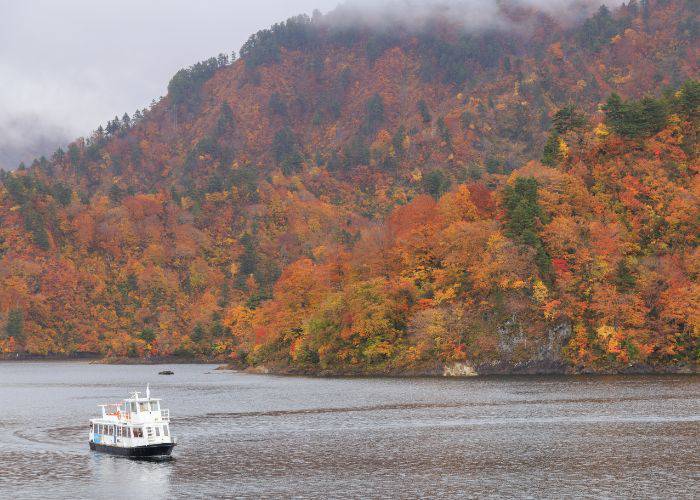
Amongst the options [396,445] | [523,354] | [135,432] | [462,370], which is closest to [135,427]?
[135,432]

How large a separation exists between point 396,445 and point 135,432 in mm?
20895

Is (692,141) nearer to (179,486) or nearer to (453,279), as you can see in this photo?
(453,279)

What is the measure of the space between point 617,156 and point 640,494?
115716 mm

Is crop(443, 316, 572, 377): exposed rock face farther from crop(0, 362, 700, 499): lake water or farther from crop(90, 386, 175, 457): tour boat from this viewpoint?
crop(90, 386, 175, 457): tour boat

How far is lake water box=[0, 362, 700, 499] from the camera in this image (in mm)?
53750

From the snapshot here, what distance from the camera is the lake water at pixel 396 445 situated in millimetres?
53750

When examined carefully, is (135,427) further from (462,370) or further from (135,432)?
(462,370)

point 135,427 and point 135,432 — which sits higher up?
point 135,427

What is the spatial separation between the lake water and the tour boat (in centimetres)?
129

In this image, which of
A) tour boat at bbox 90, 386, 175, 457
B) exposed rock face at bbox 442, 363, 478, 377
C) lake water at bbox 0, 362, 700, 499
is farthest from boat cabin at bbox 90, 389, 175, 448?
exposed rock face at bbox 442, 363, 478, 377

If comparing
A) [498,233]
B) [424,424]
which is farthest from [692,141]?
[424,424]

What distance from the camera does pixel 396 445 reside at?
69875 millimetres

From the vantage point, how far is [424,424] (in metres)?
81.3

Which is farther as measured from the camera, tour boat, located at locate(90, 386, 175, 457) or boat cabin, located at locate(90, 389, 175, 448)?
boat cabin, located at locate(90, 389, 175, 448)
